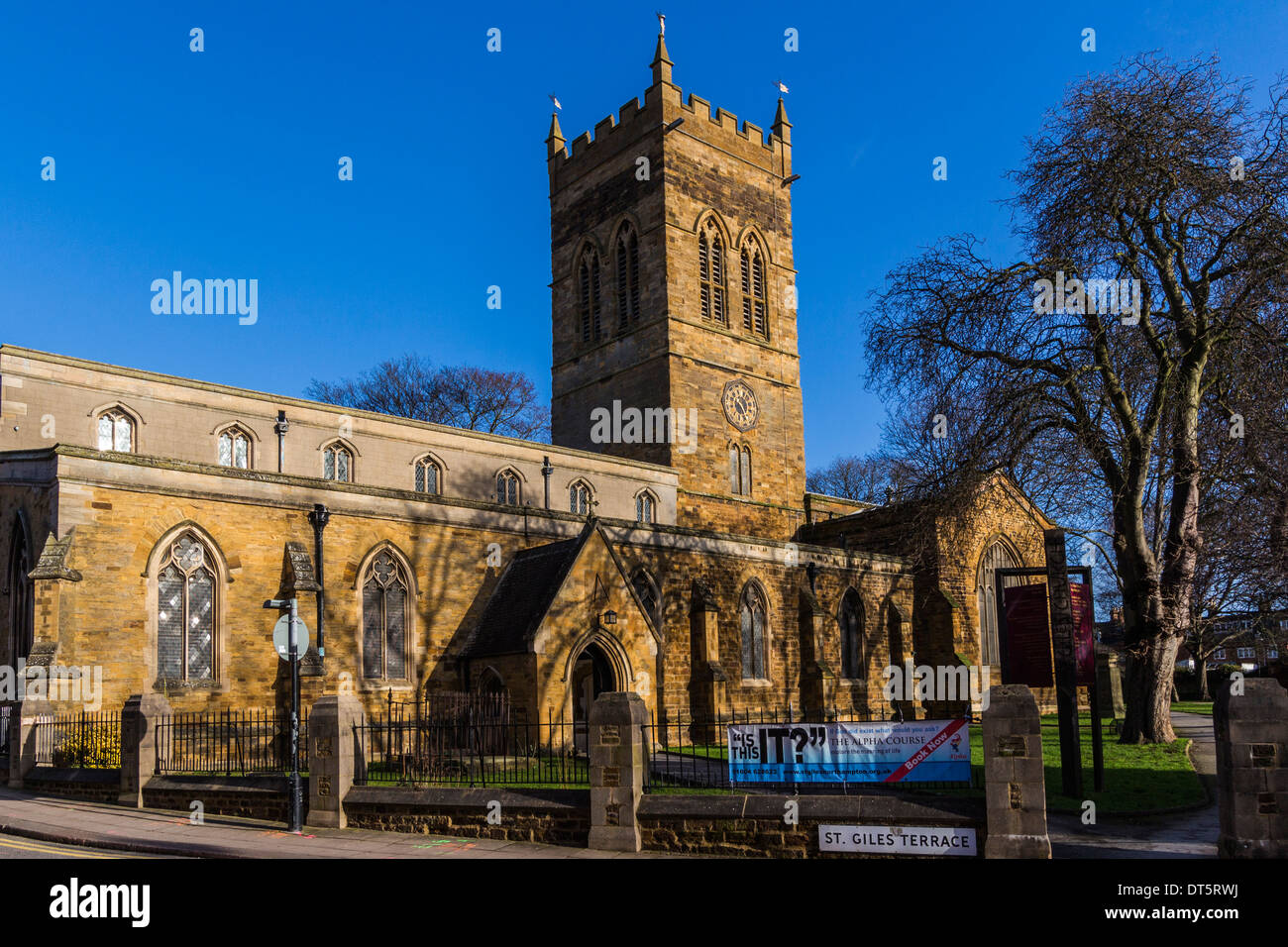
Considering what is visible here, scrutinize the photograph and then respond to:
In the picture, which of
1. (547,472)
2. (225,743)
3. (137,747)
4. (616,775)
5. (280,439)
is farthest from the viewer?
(547,472)

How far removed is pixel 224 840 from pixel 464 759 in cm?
527

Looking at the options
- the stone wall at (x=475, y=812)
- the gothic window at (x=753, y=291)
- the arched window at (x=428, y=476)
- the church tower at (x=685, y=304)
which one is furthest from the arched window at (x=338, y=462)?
the gothic window at (x=753, y=291)

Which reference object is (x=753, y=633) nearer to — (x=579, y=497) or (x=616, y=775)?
(x=579, y=497)

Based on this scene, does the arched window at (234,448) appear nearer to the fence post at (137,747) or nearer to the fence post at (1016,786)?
the fence post at (137,747)

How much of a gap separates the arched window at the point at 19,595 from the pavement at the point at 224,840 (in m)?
7.13

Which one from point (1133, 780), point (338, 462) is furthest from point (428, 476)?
point (1133, 780)

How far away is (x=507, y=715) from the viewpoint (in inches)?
842

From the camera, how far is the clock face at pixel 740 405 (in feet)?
137

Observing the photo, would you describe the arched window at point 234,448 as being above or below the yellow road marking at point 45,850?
above

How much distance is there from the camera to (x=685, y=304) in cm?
4072

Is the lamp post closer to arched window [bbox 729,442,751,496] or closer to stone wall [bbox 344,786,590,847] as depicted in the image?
stone wall [bbox 344,786,590,847]
